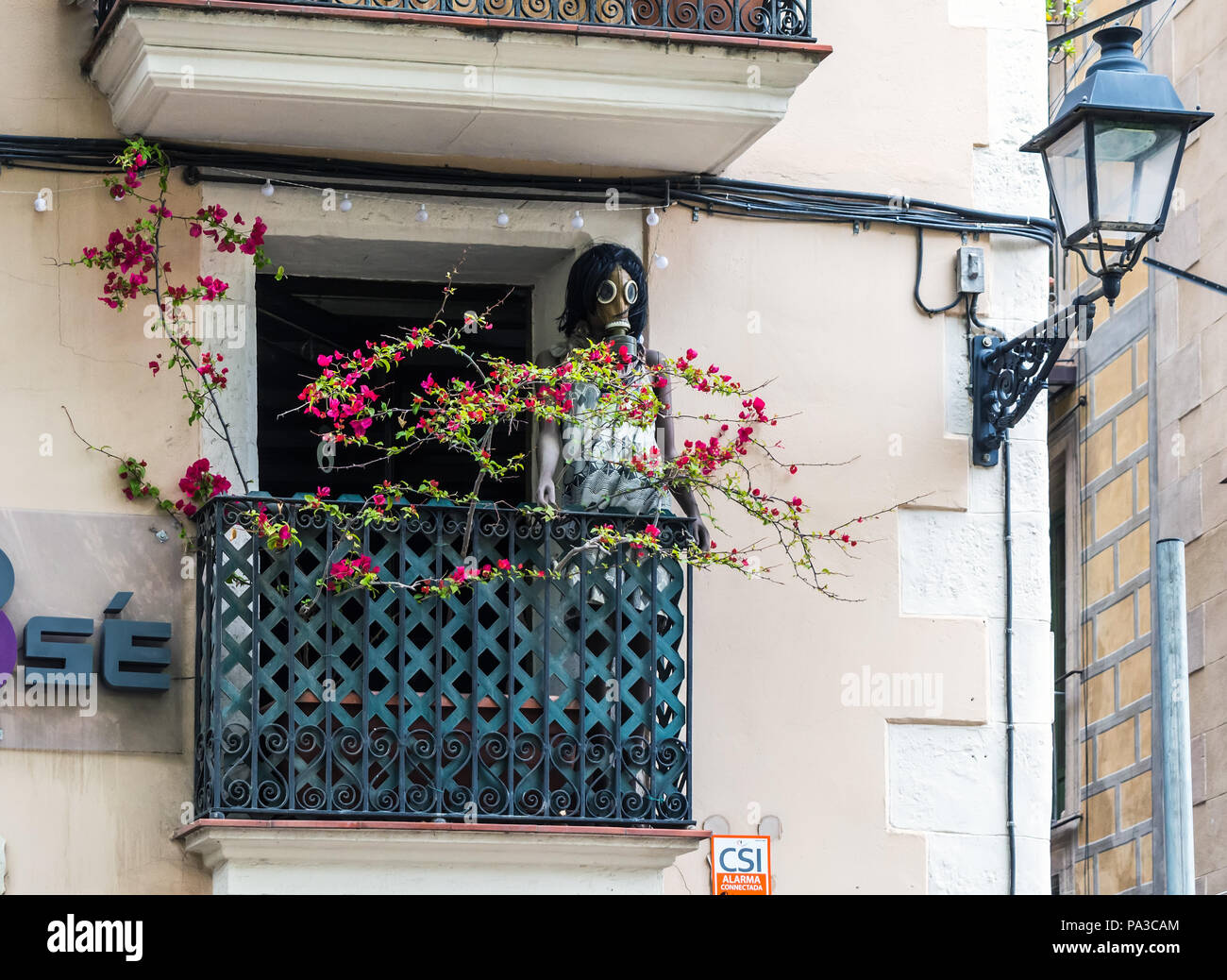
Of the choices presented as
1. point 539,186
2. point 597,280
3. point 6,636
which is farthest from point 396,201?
point 6,636

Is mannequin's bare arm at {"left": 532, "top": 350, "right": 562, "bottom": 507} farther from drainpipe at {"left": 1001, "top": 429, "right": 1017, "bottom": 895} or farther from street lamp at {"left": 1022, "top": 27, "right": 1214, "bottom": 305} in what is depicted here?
street lamp at {"left": 1022, "top": 27, "right": 1214, "bottom": 305}

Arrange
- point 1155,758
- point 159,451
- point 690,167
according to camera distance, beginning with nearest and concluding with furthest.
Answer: point 159,451 → point 690,167 → point 1155,758

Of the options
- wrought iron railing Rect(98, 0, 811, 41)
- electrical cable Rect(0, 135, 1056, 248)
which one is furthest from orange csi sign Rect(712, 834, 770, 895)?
wrought iron railing Rect(98, 0, 811, 41)

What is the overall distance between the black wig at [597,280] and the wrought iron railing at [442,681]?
0.86 metres

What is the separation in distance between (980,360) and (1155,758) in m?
7.45

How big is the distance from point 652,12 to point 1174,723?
311cm

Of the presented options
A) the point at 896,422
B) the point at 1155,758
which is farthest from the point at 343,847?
the point at 1155,758

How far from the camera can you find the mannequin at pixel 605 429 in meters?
8.30

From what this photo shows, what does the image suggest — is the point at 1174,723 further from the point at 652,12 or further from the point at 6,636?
the point at 6,636

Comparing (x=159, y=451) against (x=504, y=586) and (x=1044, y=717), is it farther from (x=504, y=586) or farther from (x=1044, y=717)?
(x=1044, y=717)

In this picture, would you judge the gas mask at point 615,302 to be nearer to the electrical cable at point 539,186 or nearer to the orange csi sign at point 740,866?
the electrical cable at point 539,186

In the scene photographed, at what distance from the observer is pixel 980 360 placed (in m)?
Result: 8.92

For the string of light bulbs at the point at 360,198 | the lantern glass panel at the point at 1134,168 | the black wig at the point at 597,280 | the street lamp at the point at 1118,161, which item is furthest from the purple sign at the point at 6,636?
the lantern glass panel at the point at 1134,168

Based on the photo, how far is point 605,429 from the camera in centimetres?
837
